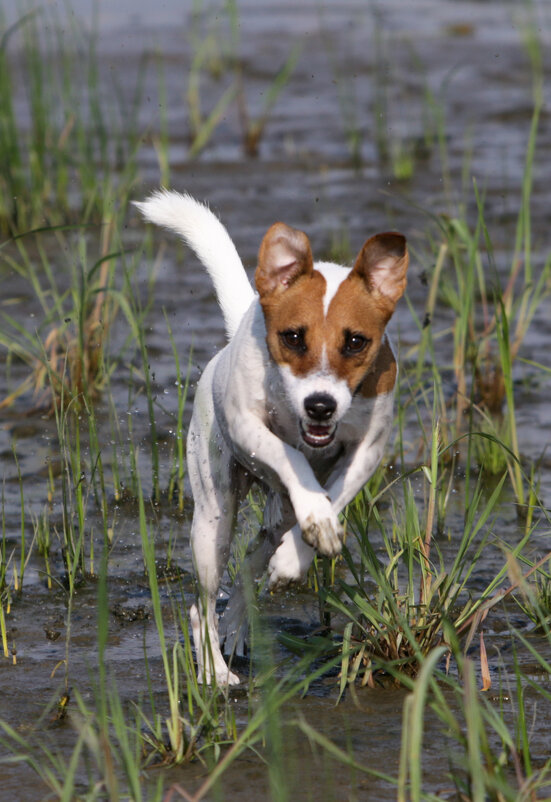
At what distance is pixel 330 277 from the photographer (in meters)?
4.14

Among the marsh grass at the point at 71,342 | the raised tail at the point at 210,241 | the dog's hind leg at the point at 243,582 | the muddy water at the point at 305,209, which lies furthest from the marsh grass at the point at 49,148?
the dog's hind leg at the point at 243,582

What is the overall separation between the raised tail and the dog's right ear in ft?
1.95

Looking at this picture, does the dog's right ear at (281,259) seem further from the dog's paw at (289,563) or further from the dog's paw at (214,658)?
the dog's paw at (214,658)

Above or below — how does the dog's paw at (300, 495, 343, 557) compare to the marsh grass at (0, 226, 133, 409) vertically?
below

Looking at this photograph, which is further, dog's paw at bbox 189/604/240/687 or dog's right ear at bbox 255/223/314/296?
dog's paw at bbox 189/604/240/687

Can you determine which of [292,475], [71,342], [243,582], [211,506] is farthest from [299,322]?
[71,342]

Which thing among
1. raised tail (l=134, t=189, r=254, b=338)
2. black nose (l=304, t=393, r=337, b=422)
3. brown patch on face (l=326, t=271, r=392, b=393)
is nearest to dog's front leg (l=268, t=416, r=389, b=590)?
brown patch on face (l=326, t=271, r=392, b=393)

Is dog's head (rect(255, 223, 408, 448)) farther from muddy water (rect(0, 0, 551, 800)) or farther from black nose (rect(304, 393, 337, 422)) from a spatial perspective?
muddy water (rect(0, 0, 551, 800))

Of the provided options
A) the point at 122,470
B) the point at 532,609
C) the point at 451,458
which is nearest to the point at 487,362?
the point at 451,458

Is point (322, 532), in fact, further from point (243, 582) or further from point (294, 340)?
point (243, 582)

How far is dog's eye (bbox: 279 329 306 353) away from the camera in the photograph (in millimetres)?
3900

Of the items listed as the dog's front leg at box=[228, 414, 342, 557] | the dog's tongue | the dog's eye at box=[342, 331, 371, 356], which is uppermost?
the dog's eye at box=[342, 331, 371, 356]

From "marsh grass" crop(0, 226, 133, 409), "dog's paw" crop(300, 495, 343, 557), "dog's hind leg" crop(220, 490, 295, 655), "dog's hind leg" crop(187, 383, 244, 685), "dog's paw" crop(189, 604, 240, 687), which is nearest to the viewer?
"dog's paw" crop(300, 495, 343, 557)

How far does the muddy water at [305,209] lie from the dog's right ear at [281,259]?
3.65 feet
